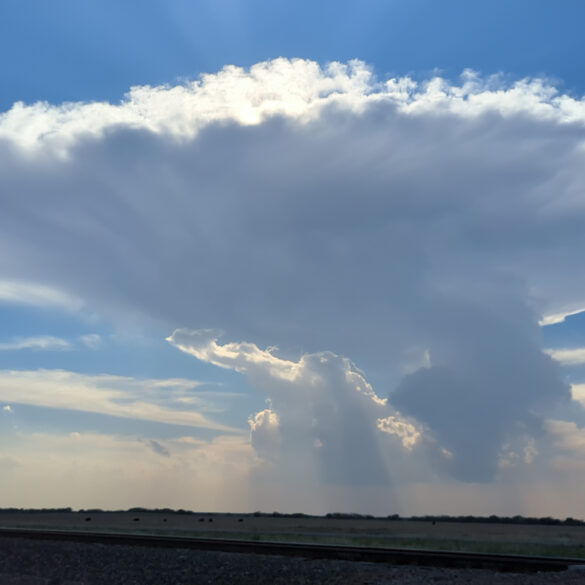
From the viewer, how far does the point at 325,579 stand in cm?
2002

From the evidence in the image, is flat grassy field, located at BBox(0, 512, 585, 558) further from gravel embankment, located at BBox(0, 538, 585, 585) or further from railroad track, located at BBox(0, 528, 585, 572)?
gravel embankment, located at BBox(0, 538, 585, 585)

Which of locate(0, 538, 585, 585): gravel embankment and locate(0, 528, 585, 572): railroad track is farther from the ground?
locate(0, 528, 585, 572): railroad track

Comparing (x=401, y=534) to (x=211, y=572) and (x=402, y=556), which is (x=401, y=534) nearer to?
(x=402, y=556)

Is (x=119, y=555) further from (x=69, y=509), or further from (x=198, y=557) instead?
(x=69, y=509)

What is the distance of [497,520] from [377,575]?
9331 centimetres

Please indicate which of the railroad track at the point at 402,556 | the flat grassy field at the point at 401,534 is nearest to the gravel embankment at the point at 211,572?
the railroad track at the point at 402,556

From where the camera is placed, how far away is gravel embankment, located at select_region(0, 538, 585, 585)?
1912cm

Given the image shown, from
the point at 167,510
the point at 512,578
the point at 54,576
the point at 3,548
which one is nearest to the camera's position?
the point at 512,578

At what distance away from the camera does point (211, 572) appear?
22078mm

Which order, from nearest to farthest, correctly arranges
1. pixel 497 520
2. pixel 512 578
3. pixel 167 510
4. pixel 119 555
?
pixel 512 578 → pixel 119 555 → pixel 497 520 → pixel 167 510

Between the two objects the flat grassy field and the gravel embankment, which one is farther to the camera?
the flat grassy field

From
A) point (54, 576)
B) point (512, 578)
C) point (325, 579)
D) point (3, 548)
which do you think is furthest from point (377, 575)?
point (3, 548)

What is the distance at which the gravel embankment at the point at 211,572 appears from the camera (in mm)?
19125

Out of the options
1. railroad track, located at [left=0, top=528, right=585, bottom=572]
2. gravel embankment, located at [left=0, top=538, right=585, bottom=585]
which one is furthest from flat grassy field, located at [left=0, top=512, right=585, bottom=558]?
gravel embankment, located at [left=0, top=538, right=585, bottom=585]
